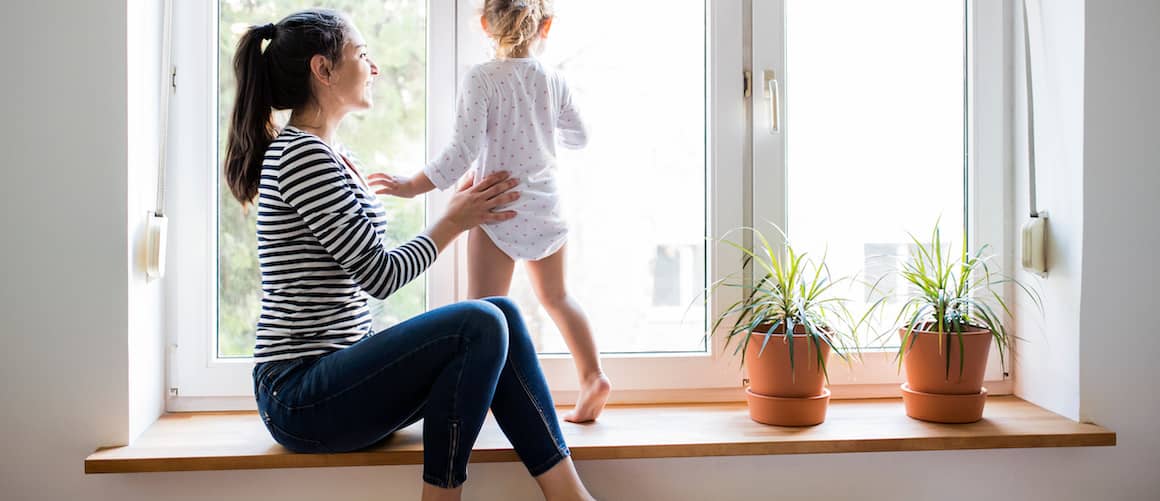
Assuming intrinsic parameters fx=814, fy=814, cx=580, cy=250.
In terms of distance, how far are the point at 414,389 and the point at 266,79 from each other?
627 mm

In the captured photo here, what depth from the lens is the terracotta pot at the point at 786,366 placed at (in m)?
1.65

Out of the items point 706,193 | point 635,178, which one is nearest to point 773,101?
point 706,193

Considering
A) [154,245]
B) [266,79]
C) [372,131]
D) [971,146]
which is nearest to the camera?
[266,79]

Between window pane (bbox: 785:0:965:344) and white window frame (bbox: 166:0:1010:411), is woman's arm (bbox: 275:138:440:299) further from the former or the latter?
window pane (bbox: 785:0:965:344)

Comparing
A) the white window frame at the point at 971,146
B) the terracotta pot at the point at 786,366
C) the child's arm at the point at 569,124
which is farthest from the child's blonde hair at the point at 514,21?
the terracotta pot at the point at 786,366

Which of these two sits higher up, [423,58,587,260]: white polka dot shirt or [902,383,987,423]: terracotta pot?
[423,58,587,260]: white polka dot shirt

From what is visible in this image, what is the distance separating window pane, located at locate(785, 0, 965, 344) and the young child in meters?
0.62

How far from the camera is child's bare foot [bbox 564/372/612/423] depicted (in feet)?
5.60

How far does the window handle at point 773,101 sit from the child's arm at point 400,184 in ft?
2.59

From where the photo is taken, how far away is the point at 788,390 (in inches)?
65.7

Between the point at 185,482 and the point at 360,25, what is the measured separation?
101 cm

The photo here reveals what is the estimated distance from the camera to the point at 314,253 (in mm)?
1435

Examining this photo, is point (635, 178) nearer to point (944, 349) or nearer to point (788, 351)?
point (788, 351)

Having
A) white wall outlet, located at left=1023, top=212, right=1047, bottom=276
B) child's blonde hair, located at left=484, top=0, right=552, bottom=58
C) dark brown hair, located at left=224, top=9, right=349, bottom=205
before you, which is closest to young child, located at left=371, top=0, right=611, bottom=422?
child's blonde hair, located at left=484, top=0, right=552, bottom=58
